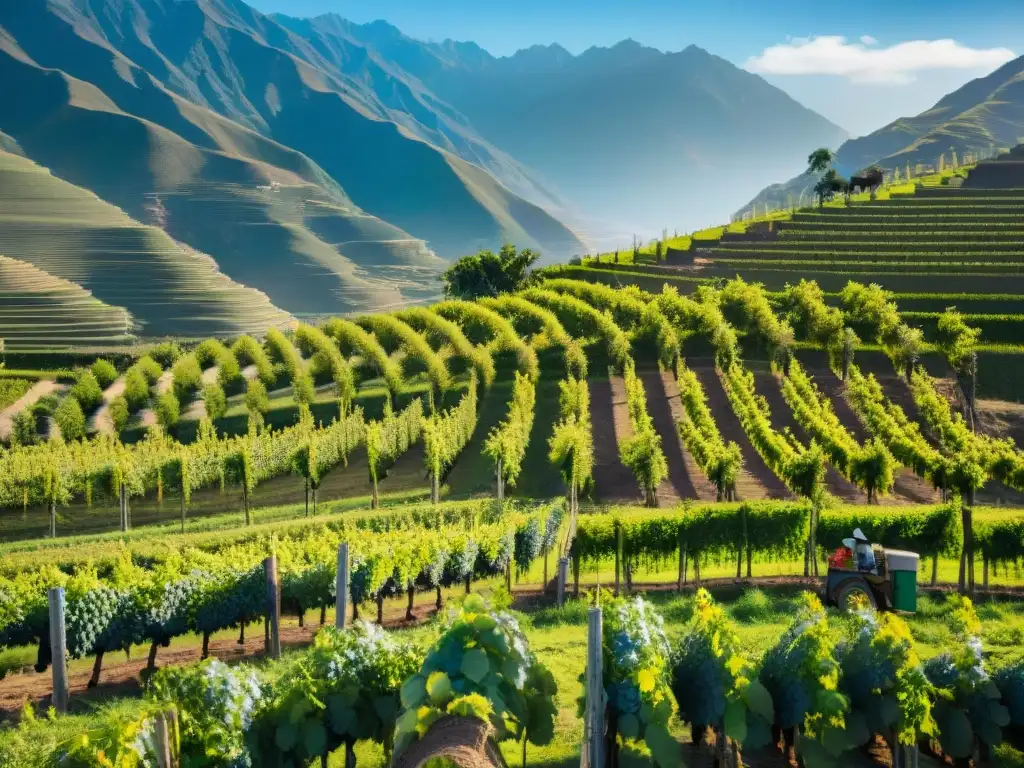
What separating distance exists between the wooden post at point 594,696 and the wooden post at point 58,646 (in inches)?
296

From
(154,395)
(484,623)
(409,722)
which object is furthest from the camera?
(154,395)

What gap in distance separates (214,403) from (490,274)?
144ft

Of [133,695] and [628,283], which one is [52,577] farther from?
[628,283]

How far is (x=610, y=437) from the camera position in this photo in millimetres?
41969

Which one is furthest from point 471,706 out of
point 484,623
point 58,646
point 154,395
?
point 154,395

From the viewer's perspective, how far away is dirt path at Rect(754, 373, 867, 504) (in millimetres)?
34938

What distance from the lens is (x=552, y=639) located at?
687 inches

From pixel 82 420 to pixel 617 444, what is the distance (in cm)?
2494

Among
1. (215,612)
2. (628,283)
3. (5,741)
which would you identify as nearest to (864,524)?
(215,612)

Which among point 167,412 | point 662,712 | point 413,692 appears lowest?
point 662,712

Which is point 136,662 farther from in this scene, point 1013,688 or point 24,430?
point 24,430

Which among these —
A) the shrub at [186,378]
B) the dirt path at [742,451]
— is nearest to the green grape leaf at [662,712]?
the dirt path at [742,451]

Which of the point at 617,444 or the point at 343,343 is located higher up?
the point at 343,343

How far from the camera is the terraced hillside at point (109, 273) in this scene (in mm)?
90062
